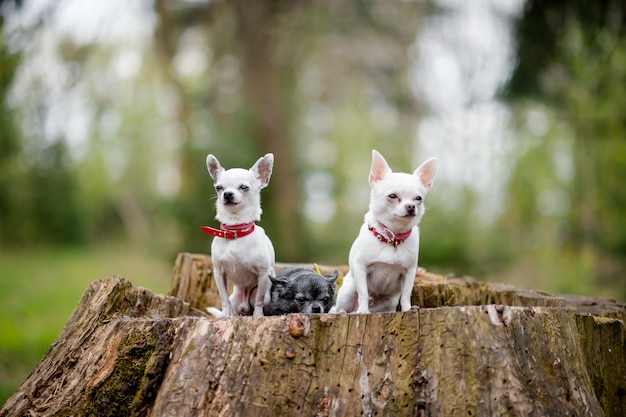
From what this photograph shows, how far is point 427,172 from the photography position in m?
4.56

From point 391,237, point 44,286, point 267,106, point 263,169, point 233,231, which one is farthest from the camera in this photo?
point 267,106

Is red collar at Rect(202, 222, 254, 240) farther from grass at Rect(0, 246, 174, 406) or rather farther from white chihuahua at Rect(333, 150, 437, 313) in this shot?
grass at Rect(0, 246, 174, 406)

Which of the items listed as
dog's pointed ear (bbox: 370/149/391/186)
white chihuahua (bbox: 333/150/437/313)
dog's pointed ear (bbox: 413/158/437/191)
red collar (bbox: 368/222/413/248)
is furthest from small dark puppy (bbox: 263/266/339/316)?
dog's pointed ear (bbox: 413/158/437/191)

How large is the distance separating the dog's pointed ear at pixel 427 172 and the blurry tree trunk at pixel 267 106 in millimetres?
10751

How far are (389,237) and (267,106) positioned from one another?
1254 centimetres

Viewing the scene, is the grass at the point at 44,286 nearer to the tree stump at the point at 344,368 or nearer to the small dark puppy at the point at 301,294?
the tree stump at the point at 344,368

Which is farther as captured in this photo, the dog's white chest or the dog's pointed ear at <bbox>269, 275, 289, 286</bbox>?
the dog's pointed ear at <bbox>269, 275, 289, 286</bbox>

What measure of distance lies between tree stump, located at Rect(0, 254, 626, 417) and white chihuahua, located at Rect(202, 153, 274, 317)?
0.68 metres

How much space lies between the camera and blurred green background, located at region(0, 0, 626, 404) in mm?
10828

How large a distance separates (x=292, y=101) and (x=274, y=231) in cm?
543

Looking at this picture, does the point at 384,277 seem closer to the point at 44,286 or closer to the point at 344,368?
the point at 344,368

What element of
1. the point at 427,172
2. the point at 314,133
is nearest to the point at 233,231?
the point at 427,172

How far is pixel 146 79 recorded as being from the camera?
24.8 metres

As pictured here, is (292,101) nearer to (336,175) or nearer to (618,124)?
(336,175)
